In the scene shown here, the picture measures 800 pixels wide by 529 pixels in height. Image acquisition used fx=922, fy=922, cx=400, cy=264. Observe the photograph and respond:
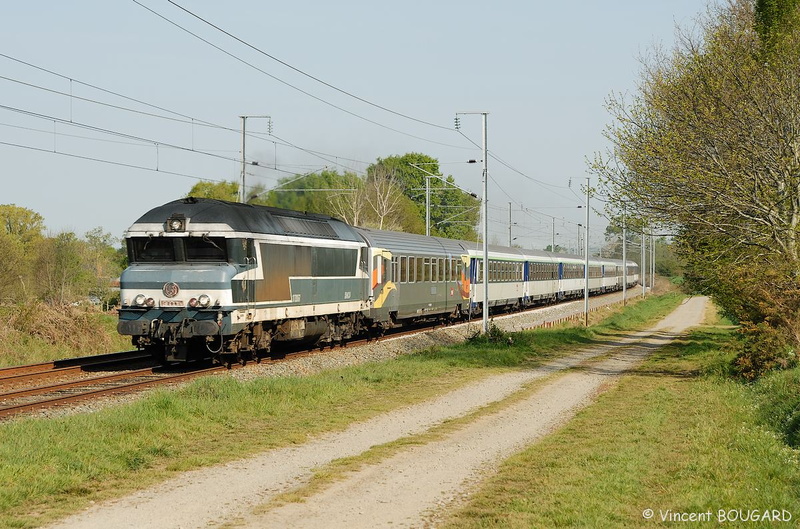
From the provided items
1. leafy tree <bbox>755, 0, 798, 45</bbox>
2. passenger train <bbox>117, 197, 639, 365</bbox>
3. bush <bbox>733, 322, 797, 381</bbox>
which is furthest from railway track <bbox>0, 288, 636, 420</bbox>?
leafy tree <bbox>755, 0, 798, 45</bbox>

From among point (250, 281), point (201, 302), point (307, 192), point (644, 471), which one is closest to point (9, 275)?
point (307, 192)

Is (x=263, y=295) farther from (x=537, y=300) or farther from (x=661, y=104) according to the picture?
(x=537, y=300)

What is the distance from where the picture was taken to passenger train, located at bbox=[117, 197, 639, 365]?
20953 millimetres

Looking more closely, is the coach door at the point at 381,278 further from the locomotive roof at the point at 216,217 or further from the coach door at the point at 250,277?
the coach door at the point at 250,277

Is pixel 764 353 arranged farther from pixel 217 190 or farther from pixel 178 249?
pixel 217 190

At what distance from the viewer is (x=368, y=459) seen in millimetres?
12055

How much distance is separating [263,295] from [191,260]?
208 cm

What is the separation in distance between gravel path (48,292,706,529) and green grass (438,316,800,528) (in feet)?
1.62

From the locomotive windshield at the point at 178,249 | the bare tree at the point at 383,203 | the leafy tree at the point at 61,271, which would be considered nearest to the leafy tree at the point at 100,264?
the leafy tree at the point at 61,271

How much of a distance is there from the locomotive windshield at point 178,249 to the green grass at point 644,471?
9.20 m

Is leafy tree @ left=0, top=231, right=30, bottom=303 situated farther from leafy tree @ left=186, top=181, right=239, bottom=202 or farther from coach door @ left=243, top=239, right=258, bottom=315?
leafy tree @ left=186, top=181, right=239, bottom=202

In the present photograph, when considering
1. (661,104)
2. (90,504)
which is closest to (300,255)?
(661,104)

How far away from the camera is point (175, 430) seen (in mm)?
13625

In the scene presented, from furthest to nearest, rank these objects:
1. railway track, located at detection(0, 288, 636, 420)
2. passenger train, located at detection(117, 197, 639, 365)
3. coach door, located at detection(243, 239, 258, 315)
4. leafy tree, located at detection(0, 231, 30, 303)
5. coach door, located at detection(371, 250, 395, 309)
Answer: leafy tree, located at detection(0, 231, 30, 303) < coach door, located at detection(371, 250, 395, 309) < coach door, located at detection(243, 239, 258, 315) < passenger train, located at detection(117, 197, 639, 365) < railway track, located at detection(0, 288, 636, 420)
